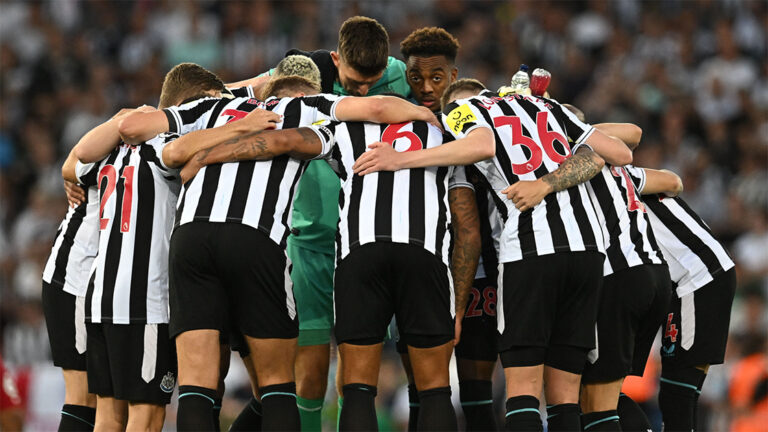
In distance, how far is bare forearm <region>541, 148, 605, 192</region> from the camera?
17.8ft

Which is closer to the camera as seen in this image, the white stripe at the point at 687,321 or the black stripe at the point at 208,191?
the black stripe at the point at 208,191

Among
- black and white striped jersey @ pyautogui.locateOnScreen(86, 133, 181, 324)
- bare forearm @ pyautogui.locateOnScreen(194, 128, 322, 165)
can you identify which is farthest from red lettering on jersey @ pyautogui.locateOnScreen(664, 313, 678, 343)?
black and white striped jersey @ pyautogui.locateOnScreen(86, 133, 181, 324)

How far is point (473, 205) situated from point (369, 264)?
2.84ft

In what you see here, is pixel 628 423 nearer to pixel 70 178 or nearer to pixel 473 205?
pixel 473 205

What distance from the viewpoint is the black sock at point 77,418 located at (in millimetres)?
5695

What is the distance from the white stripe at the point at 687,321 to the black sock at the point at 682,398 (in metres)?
0.16

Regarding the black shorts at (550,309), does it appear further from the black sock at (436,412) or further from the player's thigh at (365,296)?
the player's thigh at (365,296)

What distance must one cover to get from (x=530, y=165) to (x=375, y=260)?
3.47 feet

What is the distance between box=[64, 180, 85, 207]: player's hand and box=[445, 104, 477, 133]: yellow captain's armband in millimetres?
2171

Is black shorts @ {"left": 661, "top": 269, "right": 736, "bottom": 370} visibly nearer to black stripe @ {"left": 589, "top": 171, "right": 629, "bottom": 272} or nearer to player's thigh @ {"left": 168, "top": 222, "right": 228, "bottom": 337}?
black stripe @ {"left": 589, "top": 171, "right": 629, "bottom": 272}

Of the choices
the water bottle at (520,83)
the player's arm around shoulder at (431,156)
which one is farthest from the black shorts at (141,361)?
the water bottle at (520,83)

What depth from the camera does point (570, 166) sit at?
18.0 ft

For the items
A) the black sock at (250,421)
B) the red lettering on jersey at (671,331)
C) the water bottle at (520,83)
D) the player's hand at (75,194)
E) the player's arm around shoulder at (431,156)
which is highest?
the water bottle at (520,83)

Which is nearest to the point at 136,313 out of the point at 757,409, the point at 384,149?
the point at 384,149
